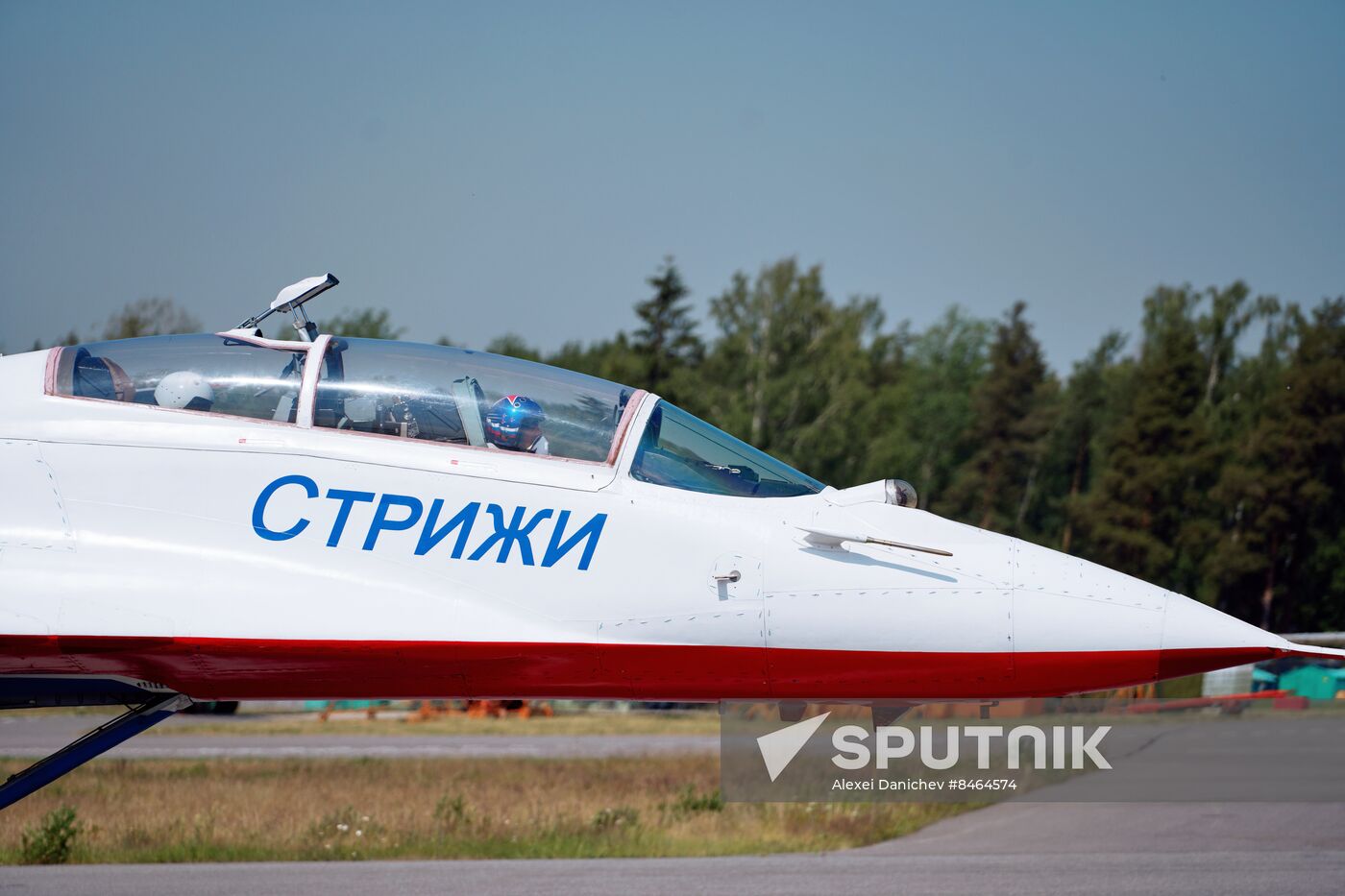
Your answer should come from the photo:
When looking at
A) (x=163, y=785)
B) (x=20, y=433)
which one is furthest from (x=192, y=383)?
(x=163, y=785)

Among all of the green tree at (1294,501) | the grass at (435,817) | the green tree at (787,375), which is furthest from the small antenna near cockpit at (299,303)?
the green tree at (1294,501)

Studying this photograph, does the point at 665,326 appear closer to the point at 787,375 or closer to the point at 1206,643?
the point at 787,375

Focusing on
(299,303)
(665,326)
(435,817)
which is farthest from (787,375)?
(299,303)

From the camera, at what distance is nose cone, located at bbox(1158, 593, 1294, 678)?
4.86 meters

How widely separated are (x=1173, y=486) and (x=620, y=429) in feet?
145

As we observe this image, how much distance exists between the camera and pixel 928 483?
54.5 m

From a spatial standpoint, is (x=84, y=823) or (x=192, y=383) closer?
(x=192, y=383)

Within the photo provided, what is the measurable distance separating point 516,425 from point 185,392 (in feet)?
4.80

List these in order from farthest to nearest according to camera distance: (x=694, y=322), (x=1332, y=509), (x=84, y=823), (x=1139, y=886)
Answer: (x=694, y=322), (x=1332, y=509), (x=84, y=823), (x=1139, y=886)

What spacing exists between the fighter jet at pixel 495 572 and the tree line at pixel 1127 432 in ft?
119

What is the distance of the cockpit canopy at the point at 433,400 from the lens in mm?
5426

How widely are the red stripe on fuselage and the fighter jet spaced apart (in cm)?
1

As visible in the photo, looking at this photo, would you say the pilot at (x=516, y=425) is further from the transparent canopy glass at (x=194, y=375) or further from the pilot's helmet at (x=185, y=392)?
the pilot's helmet at (x=185, y=392)

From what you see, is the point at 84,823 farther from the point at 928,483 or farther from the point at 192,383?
the point at 928,483
